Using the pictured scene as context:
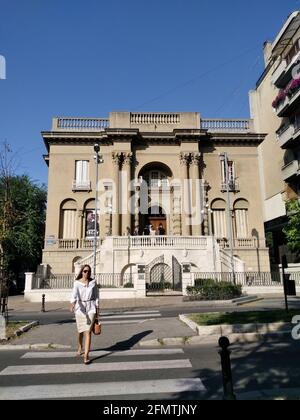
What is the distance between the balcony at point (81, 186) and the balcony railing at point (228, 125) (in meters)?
12.3

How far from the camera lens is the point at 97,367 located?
655cm

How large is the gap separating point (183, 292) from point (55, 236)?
→ 13588 mm

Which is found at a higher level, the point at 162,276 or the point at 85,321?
the point at 162,276

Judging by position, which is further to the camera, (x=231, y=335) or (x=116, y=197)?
(x=116, y=197)

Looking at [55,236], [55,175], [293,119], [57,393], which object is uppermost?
[293,119]

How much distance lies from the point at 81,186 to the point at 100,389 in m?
27.1

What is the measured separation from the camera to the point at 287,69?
33719 millimetres

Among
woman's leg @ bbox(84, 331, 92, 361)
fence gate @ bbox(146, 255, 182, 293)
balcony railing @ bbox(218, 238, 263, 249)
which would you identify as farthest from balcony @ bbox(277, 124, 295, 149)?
woman's leg @ bbox(84, 331, 92, 361)

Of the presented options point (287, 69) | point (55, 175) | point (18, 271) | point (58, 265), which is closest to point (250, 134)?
point (287, 69)

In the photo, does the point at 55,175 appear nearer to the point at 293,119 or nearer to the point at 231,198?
the point at 231,198

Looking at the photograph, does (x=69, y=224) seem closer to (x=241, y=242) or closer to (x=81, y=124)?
(x=81, y=124)

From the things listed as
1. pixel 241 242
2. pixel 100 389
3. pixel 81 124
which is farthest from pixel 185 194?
pixel 100 389
